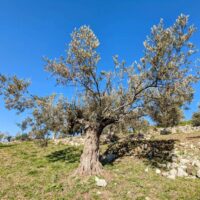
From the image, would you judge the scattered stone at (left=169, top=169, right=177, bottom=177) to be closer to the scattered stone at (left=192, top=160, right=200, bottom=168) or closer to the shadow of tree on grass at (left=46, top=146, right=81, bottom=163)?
the scattered stone at (left=192, top=160, right=200, bottom=168)

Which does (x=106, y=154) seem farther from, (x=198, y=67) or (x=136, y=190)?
(x=198, y=67)

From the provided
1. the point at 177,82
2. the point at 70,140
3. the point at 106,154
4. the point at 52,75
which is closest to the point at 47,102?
the point at 52,75

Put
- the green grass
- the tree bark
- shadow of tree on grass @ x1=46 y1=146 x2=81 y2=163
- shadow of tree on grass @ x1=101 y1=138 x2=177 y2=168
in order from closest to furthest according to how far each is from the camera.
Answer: the green grass → the tree bark → shadow of tree on grass @ x1=101 y1=138 x2=177 y2=168 → shadow of tree on grass @ x1=46 y1=146 x2=81 y2=163

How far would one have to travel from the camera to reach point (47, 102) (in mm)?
15336

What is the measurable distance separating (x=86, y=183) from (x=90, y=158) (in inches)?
78.7

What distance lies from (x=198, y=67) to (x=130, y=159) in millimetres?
8571

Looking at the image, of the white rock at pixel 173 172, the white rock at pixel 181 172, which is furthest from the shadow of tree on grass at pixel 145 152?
the white rock at pixel 181 172

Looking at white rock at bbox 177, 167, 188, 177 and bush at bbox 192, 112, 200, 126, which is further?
bush at bbox 192, 112, 200, 126

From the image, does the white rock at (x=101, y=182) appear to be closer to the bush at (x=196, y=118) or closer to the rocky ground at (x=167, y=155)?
the rocky ground at (x=167, y=155)

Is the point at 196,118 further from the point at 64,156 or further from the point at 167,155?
the point at 64,156

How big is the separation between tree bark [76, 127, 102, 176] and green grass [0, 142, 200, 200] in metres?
0.69

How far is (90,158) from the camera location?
1451 cm

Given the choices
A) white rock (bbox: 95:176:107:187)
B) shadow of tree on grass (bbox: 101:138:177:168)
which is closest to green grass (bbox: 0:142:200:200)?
white rock (bbox: 95:176:107:187)

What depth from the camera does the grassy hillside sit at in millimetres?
11555
